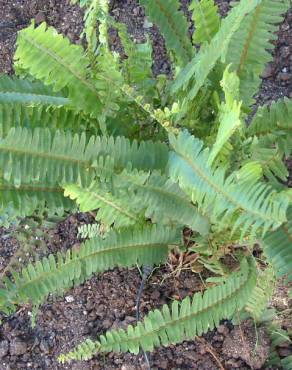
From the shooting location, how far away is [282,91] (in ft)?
5.60

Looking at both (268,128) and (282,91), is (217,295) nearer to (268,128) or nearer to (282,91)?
(268,128)

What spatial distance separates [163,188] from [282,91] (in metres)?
0.74

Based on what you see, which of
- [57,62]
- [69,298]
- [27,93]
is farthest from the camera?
[69,298]

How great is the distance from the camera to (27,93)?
3.90 ft

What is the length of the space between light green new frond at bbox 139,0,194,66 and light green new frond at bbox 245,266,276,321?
1.56ft

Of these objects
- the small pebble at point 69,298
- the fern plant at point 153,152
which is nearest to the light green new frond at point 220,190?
the fern plant at point 153,152

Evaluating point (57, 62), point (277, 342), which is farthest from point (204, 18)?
point (277, 342)

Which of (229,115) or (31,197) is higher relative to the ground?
(229,115)

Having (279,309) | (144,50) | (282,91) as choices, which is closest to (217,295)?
(279,309)

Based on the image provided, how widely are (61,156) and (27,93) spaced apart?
0.80 ft

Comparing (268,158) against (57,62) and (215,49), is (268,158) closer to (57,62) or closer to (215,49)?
(215,49)

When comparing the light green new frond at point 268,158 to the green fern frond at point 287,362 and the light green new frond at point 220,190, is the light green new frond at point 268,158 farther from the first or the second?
the green fern frond at point 287,362

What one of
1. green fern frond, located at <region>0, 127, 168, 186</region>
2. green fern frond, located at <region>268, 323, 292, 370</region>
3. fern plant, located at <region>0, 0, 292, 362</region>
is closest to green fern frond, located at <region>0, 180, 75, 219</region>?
fern plant, located at <region>0, 0, 292, 362</region>

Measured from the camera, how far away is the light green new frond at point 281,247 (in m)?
1.10
